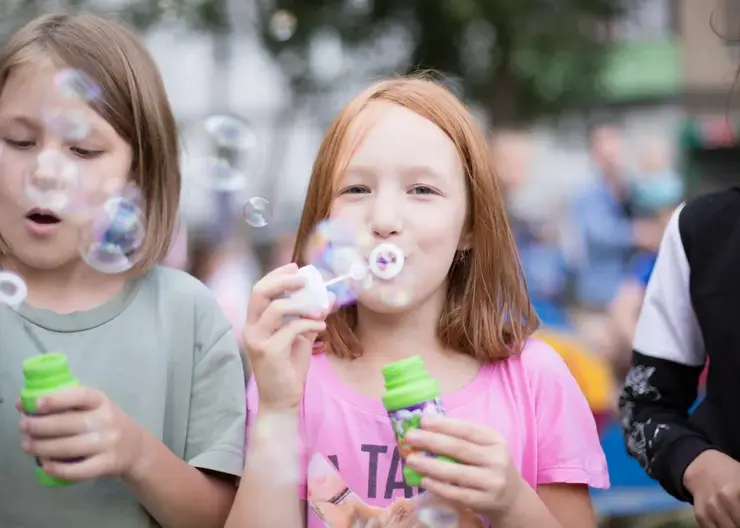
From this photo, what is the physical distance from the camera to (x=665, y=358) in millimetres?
1563

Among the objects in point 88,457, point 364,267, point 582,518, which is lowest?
point 582,518

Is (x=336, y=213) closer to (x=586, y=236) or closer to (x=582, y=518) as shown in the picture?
(x=582, y=518)

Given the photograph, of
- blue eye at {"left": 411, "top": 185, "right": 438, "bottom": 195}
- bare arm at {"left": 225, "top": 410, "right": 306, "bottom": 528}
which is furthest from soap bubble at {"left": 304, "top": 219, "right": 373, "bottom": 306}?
bare arm at {"left": 225, "top": 410, "right": 306, "bottom": 528}

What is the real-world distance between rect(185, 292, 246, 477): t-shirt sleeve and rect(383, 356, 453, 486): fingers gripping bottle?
33 cm

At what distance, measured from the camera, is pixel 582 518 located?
1.39 metres

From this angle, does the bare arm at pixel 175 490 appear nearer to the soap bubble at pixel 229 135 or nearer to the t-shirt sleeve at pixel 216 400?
the t-shirt sleeve at pixel 216 400

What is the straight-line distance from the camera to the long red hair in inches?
57.5

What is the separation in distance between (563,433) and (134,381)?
0.63 m

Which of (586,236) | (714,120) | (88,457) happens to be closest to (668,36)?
(714,120)

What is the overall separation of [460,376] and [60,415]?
0.59m

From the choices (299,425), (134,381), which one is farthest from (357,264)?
(134,381)

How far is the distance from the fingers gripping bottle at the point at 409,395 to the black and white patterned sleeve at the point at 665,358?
1.74 feet

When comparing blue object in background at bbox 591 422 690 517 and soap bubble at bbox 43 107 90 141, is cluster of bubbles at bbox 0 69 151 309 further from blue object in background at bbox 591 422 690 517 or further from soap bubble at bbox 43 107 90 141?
blue object in background at bbox 591 422 690 517

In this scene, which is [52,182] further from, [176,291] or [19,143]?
[176,291]
